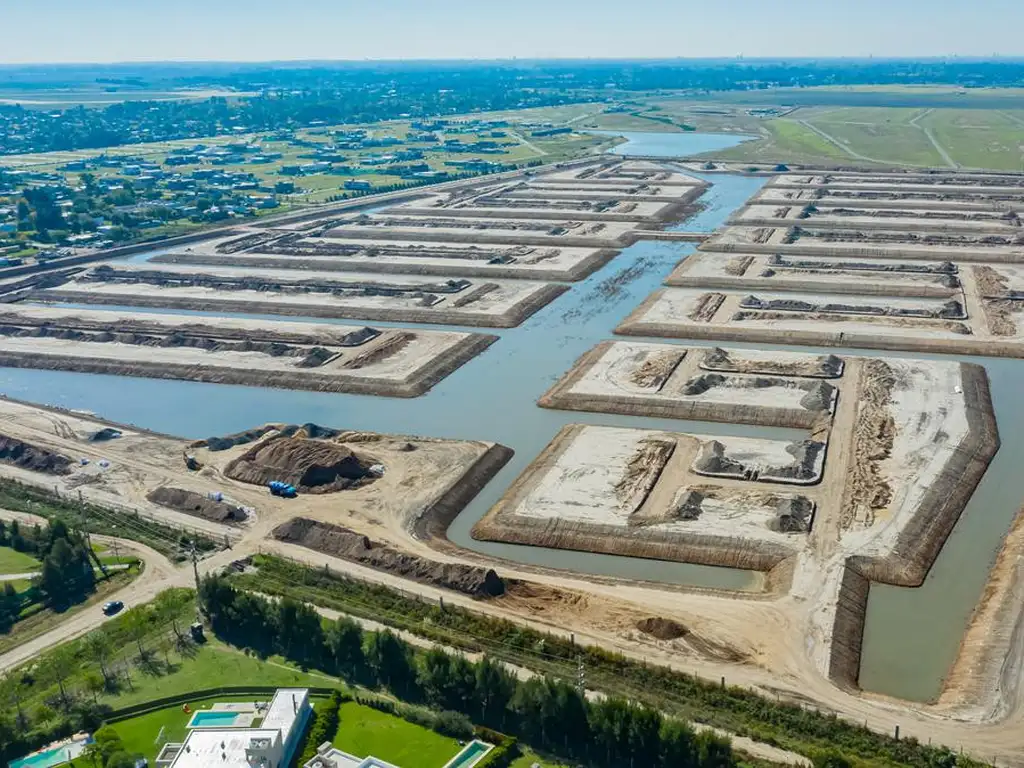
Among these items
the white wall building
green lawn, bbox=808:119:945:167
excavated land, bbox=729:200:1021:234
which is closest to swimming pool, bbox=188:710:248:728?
the white wall building

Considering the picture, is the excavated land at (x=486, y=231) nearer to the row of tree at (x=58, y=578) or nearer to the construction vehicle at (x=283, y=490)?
the construction vehicle at (x=283, y=490)

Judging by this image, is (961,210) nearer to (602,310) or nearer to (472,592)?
(602,310)

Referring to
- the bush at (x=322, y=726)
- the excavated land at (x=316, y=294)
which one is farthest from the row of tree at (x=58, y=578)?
the excavated land at (x=316, y=294)

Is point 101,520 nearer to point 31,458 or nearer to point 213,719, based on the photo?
point 31,458

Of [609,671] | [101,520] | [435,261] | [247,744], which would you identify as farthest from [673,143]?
[247,744]

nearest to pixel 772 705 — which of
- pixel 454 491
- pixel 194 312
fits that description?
pixel 454 491

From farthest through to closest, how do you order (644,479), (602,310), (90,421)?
(602,310), (90,421), (644,479)
